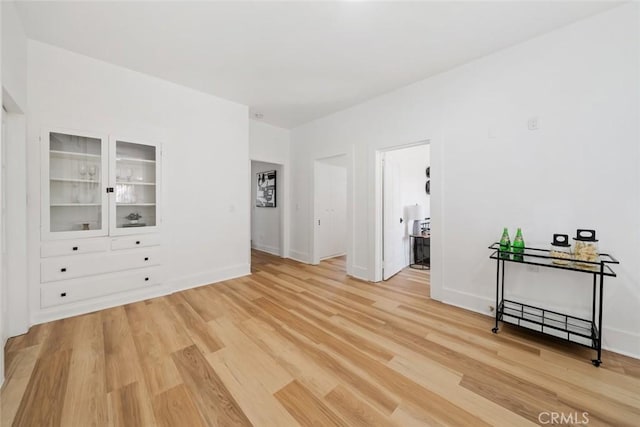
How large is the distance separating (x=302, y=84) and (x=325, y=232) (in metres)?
2.98

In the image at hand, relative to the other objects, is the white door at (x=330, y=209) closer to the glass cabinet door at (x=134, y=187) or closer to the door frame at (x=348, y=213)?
the door frame at (x=348, y=213)

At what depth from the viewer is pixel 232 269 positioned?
12.6 feet

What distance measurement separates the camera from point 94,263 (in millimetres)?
2668

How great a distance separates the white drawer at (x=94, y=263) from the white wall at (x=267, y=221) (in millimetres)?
2726

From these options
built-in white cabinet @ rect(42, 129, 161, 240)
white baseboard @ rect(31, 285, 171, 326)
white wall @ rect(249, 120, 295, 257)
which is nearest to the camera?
white baseboard @ rect(31, 285, 171, 326)

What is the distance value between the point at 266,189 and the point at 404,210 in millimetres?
3295

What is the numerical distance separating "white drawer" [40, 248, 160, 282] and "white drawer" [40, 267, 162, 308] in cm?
7

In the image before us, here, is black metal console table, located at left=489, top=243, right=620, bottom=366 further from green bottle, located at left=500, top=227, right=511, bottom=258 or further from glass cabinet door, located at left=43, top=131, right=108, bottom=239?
glass cabinet door, located at left=43, top=131, right=108, bottom=239

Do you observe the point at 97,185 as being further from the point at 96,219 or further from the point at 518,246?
the point at 518,246

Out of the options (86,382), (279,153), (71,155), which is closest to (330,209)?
(279,153)

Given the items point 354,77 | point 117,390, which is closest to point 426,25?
point 354,77

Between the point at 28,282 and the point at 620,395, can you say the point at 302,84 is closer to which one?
the point at 28,282

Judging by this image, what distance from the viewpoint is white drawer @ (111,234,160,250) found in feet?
9.23

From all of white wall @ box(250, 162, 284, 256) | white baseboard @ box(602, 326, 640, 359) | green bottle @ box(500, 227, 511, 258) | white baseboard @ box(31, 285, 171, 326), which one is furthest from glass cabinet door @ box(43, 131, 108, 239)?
white baseboard @ box(602, 326, 640, 359)
